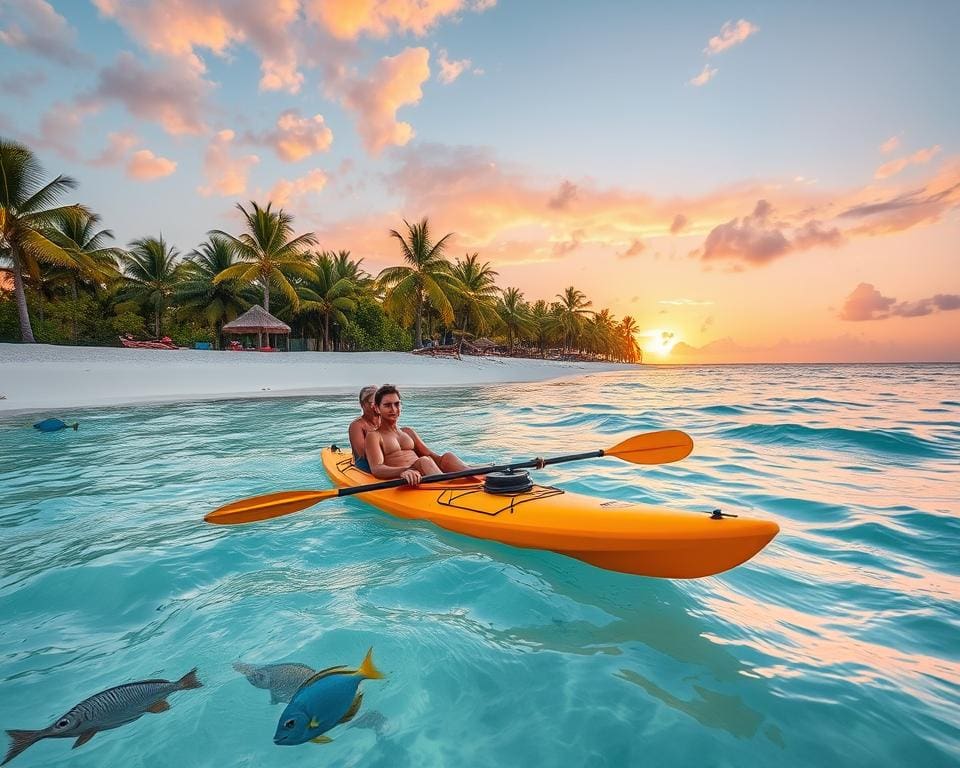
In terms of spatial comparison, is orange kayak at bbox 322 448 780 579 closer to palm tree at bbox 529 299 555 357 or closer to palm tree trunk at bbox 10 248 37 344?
palm tree trunk at bbox 10 248 37 344

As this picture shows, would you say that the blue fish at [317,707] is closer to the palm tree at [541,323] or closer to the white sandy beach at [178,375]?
the white sandy beach at [178,375]

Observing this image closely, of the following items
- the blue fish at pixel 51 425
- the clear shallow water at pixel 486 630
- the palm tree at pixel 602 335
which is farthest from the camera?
the palm tree at pixel 602 335

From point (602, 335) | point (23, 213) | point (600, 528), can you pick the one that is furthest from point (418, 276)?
point (602, 335)

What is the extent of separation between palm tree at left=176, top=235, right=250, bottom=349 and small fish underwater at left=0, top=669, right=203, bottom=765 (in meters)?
30.2

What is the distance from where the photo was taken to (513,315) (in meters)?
48.8

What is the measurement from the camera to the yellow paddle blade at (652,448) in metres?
5.00

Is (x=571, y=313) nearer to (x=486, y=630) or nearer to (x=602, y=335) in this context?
(x=602, y=335)

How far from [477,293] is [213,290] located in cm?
1929

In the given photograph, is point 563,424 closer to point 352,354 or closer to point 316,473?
point 316,473

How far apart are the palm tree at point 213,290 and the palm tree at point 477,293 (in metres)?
14.5

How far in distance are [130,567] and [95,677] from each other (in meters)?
1.49

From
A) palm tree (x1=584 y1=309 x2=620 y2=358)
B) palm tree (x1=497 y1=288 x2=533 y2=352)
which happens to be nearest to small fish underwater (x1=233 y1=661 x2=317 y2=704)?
palm tree (x1=497 y1=288 x2=533 y2=352)

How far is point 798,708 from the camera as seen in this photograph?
2398 mm

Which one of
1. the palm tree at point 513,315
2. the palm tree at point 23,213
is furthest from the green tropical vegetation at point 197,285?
the palm tree at point 513,315
